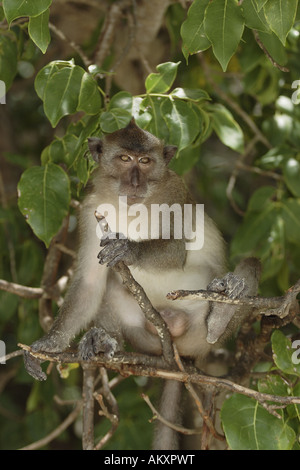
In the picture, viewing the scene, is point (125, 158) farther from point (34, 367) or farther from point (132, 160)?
point (34, 367)

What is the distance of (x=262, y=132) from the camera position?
5.04m

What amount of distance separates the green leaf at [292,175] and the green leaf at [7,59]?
1884 mm

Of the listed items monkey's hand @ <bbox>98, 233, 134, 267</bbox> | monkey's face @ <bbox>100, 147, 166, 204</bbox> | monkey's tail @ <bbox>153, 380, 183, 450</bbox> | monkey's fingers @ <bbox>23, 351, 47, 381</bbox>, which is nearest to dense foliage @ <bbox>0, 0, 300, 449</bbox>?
monkey's face @ <bbox>100, 147, 166, 204</bbox>

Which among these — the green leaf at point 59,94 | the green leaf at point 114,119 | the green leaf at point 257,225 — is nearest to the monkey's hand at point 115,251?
the green leaf at point 114,119

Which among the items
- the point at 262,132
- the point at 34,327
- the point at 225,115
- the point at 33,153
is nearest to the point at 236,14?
the point at 225,115

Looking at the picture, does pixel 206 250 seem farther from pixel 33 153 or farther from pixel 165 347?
pixel 33 153

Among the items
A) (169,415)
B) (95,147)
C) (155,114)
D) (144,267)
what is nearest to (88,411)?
(169,415)

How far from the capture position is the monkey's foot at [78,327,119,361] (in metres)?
3.42

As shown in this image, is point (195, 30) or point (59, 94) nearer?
point (195, 30)

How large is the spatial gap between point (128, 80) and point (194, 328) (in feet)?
7.74

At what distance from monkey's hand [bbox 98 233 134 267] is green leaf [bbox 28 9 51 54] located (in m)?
0.93

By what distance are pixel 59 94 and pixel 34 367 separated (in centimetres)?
140

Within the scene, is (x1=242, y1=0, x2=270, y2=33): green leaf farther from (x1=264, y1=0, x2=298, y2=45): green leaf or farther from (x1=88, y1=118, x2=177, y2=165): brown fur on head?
(x1=88, y1=118, x2=177, y2=165): brown fur on head

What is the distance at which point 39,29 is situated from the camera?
296 cm
